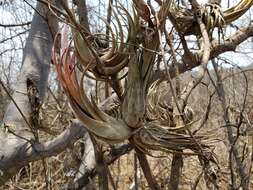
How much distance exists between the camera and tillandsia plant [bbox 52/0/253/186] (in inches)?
39.1

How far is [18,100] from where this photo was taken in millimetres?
1635

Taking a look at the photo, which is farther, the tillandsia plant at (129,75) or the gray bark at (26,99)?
the gray bark at (26,99)

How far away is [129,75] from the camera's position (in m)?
1.06

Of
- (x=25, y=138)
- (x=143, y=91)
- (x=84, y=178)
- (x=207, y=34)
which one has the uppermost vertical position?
(x=207, y=34)

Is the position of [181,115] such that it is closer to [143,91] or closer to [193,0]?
[143,91]

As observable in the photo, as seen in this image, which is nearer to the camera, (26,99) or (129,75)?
(129,75)

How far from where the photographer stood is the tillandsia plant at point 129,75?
3.26ft

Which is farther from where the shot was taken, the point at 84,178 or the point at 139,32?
the point at 84,178

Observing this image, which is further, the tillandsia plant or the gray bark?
the gray bark

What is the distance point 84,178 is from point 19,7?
1803 mm

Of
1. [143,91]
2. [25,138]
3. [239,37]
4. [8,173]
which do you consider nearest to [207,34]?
[143,91]

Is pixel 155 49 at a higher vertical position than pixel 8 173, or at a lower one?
higher

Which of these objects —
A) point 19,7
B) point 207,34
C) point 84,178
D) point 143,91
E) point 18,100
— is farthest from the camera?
point 19,7

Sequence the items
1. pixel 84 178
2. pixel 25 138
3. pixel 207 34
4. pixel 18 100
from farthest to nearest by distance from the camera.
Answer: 1. pixel 84 178
2. pixel 18 100
3. pixel 25 138
4. pixel 207 34
